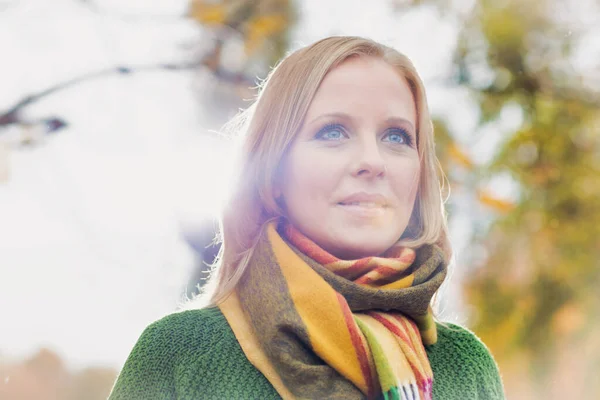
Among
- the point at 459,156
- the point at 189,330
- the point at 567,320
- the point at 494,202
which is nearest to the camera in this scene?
the point at 189,330

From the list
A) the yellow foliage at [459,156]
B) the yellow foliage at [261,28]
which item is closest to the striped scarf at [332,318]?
the yellow foliage at [261,28]

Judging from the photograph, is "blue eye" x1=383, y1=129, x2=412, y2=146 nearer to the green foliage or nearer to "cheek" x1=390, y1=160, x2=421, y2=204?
"cheek" x1=390, y1=160, x2=421, y2=204

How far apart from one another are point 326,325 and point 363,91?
39 centimetres

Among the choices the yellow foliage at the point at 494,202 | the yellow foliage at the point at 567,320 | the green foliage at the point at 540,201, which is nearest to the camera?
the yellow foliage at the point at 494,202

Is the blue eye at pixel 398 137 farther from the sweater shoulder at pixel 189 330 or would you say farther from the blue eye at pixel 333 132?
the sweater shoulder at pixel 189 330

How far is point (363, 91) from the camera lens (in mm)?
1169

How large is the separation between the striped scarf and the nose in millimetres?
134

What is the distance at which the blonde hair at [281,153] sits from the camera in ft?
3.89

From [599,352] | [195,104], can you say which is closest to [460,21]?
[195,104]

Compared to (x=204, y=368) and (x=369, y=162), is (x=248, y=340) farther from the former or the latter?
(x=369, y=162)

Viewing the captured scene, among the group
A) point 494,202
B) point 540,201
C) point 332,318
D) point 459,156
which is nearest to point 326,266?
point 332,318

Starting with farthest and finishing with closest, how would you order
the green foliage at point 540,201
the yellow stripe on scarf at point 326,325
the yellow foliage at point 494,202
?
the green foliage at point 540,201, the yellow foliage at point 494,202, the yellow stripe on scarf at point 326,325

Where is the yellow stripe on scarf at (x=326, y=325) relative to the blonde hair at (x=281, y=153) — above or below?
below

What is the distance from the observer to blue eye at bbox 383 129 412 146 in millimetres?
1196
